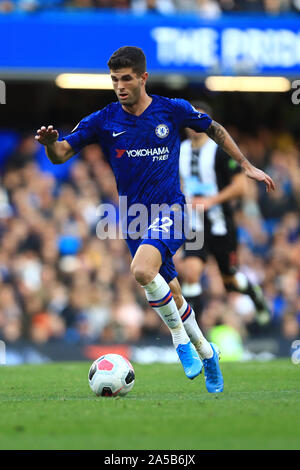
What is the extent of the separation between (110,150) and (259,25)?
30.8 ft

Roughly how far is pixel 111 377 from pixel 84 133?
184 centimetres

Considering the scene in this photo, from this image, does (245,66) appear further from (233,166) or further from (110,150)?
(110,150)

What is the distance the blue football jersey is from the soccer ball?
3.98 feet

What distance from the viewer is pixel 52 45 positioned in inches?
607

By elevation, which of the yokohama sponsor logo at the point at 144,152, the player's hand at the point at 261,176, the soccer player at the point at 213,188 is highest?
the soccer player at the point at 213,188

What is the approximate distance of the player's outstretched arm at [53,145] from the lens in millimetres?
6445

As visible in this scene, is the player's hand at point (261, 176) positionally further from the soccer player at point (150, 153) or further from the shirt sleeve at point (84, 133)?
the shirt sleeve at point (84, 133)

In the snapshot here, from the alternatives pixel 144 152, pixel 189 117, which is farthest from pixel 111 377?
pixel 189 117

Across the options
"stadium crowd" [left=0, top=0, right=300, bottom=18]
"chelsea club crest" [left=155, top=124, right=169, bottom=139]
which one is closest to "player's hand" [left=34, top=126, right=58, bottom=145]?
"chelsea club crest" [left=155, top=124, right=169, bottom=139]

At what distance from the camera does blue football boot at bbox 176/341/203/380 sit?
21.1ft

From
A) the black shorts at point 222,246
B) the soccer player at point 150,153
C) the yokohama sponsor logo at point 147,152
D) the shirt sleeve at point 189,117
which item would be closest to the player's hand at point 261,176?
the soccer player at point 150,153

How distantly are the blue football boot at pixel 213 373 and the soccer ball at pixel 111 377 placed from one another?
0.57m

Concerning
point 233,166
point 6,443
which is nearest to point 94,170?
point 233,166

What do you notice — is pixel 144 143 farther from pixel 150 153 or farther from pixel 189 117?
pixel 189 117
